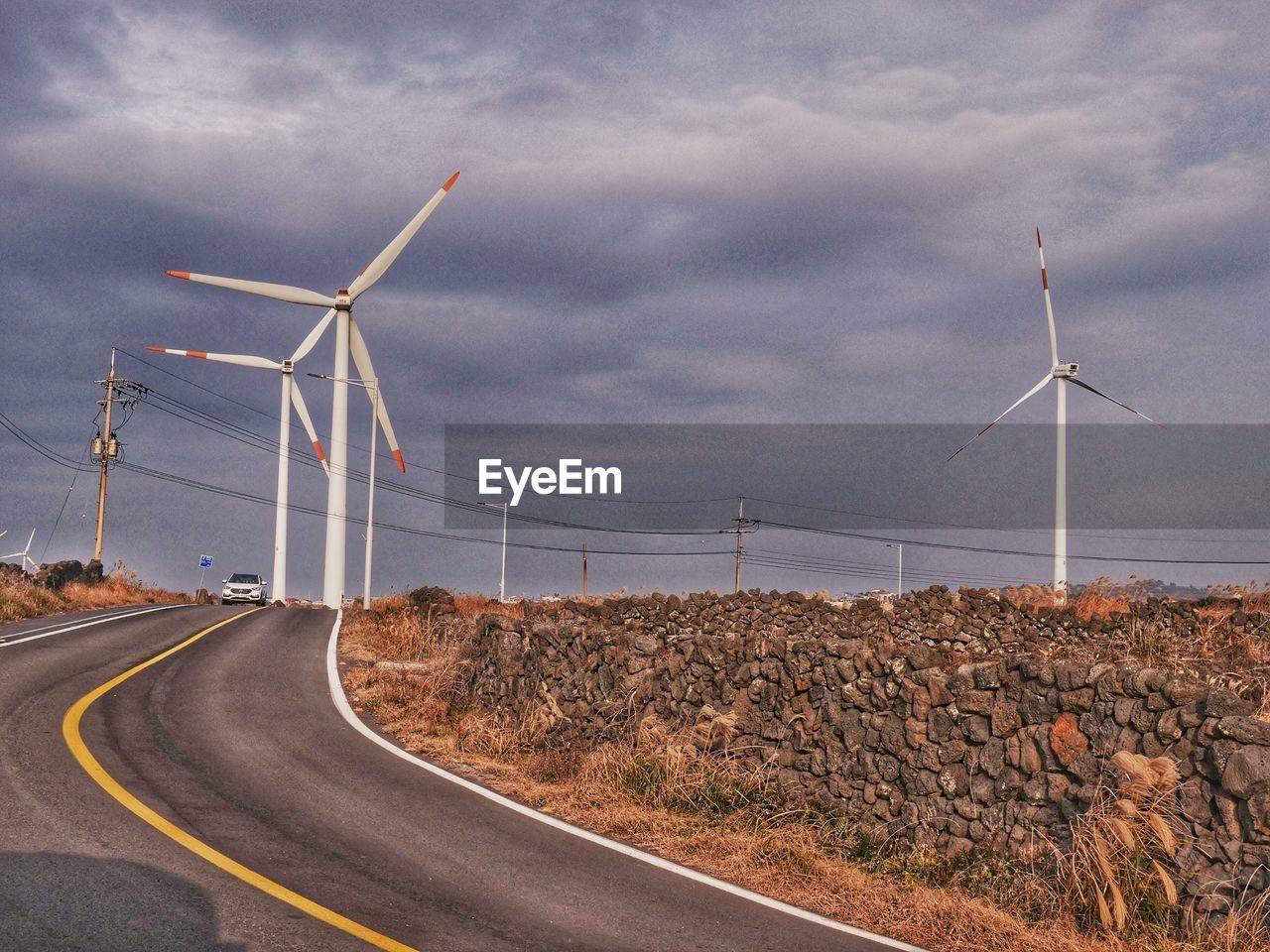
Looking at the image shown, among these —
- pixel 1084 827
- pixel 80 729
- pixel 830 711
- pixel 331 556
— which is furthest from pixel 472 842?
pixel 331 556

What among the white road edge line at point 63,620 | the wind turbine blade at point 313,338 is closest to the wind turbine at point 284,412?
the wind turbine blade at point 313,338

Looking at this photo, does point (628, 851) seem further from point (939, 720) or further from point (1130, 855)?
point (1130, 855)

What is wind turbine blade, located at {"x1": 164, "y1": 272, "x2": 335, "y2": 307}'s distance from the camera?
2146 inches

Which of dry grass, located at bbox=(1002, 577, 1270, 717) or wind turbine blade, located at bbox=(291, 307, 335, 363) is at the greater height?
wind turbine blade, located at bbox=(291, 307, 335, 363)

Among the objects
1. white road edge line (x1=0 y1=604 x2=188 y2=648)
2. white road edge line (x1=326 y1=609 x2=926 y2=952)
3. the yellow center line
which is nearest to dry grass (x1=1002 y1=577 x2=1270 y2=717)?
white road edge line (x1=326 y1=609 x2=926 y2=952)

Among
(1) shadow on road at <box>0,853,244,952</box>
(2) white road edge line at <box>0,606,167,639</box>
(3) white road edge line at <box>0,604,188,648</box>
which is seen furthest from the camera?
(2) white road edge line at <box>0,606,167,639</box>

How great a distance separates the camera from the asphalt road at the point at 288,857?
691 centimetres

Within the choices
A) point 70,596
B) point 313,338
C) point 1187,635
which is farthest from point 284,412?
point 1187,635

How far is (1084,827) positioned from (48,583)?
41.9 metres

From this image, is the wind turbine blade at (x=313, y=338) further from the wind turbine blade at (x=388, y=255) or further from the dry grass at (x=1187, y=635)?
the dry grass at (x=1187, y=635)

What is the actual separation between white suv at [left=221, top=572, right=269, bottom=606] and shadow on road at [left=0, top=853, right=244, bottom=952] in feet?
150

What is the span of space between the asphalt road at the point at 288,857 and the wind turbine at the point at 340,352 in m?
38.7

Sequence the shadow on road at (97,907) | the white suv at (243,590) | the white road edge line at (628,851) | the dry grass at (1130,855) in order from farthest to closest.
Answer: the white suv at (243,590), the white road edge line at (628,851), the dry grass at (1130,855), the shadow on road at (97,907)

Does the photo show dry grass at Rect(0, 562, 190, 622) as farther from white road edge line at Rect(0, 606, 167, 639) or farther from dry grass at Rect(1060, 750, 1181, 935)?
dry grass at Rect(1060, 750, 1181, 935)
